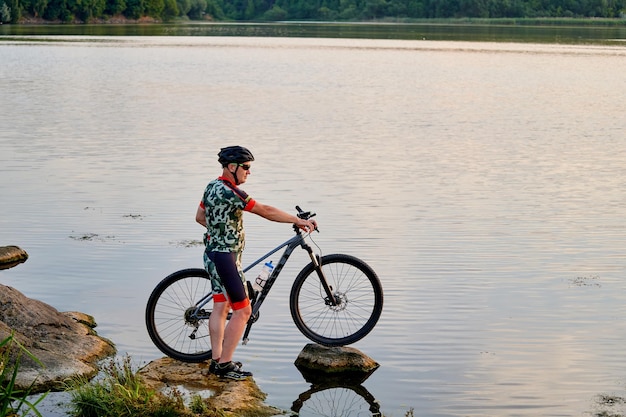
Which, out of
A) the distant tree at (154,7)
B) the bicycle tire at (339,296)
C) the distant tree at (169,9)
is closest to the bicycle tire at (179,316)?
the bicycle tire at (339,296)

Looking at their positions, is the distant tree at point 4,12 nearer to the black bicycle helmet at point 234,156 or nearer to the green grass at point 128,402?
the black bicycle helmet at point 234,156

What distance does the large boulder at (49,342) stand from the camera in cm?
795

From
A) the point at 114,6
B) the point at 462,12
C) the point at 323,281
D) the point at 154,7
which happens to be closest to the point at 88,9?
the point at 114,6

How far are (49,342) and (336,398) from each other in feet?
7.27

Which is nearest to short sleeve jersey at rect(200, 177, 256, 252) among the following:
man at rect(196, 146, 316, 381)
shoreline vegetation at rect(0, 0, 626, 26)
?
man at rect(196, 146, 316, 381)

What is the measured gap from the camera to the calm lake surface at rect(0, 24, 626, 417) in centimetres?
910

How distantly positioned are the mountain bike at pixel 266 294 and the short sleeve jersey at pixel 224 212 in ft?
1.51

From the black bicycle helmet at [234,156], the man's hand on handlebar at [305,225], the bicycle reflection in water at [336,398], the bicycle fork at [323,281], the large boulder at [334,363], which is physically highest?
the black bicycle helmet at [234,156]

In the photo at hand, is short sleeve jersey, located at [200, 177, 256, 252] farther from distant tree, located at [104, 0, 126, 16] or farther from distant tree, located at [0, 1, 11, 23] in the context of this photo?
distant tree, located at [104, 0, 126, 16]

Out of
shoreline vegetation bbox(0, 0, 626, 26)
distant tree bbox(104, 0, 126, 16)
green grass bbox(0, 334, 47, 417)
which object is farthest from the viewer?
distant tree bbox(104, 0, 126, 16)

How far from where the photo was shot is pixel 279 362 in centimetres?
908

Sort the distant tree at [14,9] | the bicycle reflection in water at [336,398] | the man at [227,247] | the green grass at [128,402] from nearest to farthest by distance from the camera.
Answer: the green grass at [128,402] < the bicycle reflection in water at [336,398] < the man at [227,247] < the distant tree at [14,9]

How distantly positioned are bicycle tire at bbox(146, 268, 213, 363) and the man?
289mm

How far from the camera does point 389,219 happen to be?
51.3 ft
